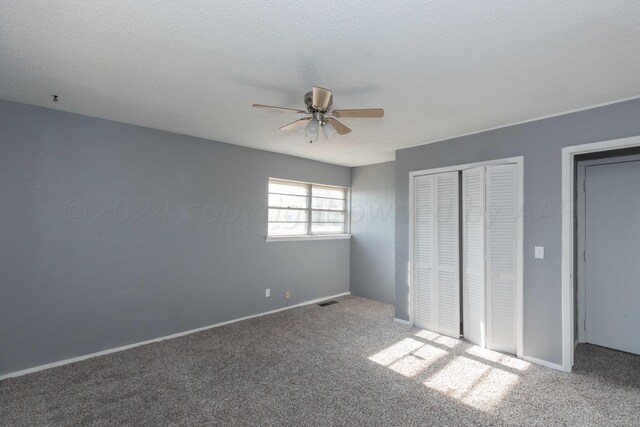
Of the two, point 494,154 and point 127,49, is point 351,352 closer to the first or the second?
point 494,154

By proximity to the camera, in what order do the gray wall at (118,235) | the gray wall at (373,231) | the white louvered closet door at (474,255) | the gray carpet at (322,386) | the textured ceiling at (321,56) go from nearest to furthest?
the textured ceiling at (321,56) → the gray carpet at (322,386) → the gray wall at (118,235) → the white louvered closet door at (474,255) → the gray wall at (373,231)

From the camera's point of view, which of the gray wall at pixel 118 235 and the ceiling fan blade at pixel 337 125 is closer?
the ceiling fan blade at pixel 337 125

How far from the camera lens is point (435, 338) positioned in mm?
3699

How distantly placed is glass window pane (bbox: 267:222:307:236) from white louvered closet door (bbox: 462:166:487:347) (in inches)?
101

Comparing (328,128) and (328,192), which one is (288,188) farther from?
(328,128)

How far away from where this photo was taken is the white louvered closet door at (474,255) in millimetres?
3436

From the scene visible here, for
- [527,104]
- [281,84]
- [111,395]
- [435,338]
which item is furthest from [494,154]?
[111,395]

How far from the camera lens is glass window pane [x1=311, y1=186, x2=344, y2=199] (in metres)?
5.49

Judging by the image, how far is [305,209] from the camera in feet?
17.5

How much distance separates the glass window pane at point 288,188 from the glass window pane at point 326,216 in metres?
0.43

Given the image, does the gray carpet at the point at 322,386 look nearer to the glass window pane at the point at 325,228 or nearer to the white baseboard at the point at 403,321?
the white baseboard at the point at 403,321

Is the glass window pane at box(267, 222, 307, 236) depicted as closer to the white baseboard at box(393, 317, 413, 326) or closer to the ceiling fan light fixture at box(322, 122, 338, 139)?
the white baseboard at box(393, 317, 413, 326)

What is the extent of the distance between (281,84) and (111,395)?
279 centimetres

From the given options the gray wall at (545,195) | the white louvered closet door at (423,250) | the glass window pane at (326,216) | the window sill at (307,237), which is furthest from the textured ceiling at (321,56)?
the glass window pane at (326,216)
